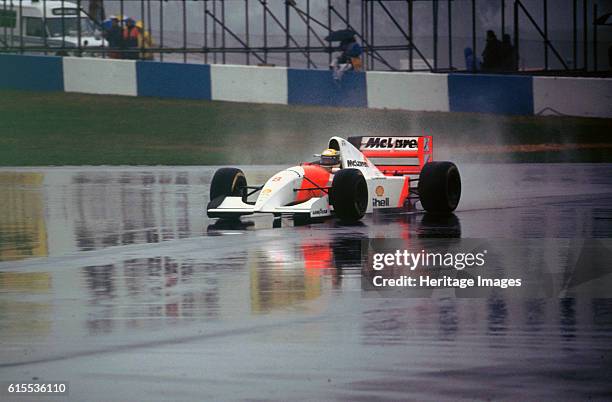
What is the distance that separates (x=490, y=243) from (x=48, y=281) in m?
4.01

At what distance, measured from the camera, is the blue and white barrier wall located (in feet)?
90.1

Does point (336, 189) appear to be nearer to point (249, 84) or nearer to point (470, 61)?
point (249, 84)

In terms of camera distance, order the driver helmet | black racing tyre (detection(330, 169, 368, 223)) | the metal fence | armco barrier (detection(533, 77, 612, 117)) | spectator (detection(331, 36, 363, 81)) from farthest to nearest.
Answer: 1. the metal fence
2. spectator (detection(331, 36, 363, 81))
3. armco barrier (detection(533, 77, 612, 117))
4. the driver helmet
5. black racing tyre (detection(330, 169, 368, 223))

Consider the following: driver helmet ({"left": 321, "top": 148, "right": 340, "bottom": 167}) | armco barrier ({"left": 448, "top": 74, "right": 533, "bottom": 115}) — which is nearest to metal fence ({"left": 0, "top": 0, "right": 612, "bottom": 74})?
armco barrier ({"left": 448, "top": 74, "right": 533, "bottom": 115})

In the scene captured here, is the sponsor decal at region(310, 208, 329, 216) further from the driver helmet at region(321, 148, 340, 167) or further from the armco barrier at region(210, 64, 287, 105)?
the armco barrier at region(210, 64, 287, 105)

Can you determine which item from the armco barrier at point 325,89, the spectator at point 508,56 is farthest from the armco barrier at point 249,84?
the spectator at point 508,56

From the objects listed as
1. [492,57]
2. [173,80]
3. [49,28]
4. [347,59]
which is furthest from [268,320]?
[49,28]

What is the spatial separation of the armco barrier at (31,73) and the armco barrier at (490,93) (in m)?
9.61

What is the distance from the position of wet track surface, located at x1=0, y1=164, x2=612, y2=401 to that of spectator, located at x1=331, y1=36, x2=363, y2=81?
51.1ft

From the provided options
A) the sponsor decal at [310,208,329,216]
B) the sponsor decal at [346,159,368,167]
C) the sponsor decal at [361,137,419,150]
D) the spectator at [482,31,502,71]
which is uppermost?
the spectator at [482,31,502,71]

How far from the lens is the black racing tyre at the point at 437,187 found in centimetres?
1456

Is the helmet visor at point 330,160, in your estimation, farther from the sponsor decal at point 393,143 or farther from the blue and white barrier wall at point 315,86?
the blue and white barrier wall at point 315,86

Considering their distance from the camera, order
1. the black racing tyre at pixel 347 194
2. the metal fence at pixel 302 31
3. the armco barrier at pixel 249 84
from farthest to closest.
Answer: the metal fence at pixel 302 31 < the armco barrier at pixel 249 84 < the black racing tyre at pixel 347 194

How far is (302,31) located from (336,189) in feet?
93.6
